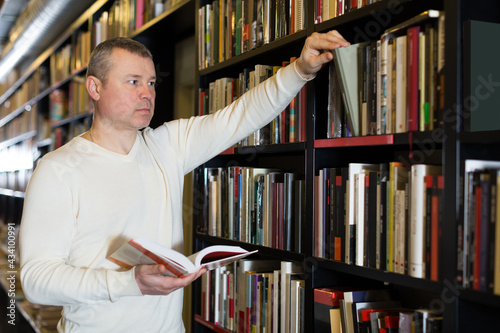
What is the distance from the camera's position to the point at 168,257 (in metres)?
1.36

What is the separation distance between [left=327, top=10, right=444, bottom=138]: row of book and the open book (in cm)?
51

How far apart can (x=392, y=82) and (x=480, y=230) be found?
0.45 meters

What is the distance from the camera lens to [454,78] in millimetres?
1201

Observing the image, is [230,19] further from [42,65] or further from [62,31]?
[42,65]

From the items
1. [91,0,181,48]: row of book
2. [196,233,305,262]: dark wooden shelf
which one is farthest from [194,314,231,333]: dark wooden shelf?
[91,0,181,48]: row of book

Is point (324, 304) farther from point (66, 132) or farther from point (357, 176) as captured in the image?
point (66, 132)

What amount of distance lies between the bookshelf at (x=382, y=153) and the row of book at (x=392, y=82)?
0.09 feet

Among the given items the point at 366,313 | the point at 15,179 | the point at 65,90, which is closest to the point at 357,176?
the point at 366,313

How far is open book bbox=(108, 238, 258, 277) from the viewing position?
1.35 m

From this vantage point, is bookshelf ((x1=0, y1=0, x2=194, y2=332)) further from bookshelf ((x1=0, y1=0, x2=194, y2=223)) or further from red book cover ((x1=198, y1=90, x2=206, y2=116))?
red book cover ((x1=198, y1=90, x2=206, y2=116))

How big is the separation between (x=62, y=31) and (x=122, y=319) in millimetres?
4468

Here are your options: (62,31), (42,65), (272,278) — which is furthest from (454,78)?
(42,65)

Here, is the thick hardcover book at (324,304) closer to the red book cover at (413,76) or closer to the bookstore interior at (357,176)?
the bookstore interior at (357,176)

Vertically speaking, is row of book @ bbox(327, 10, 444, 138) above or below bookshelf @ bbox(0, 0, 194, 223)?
below
